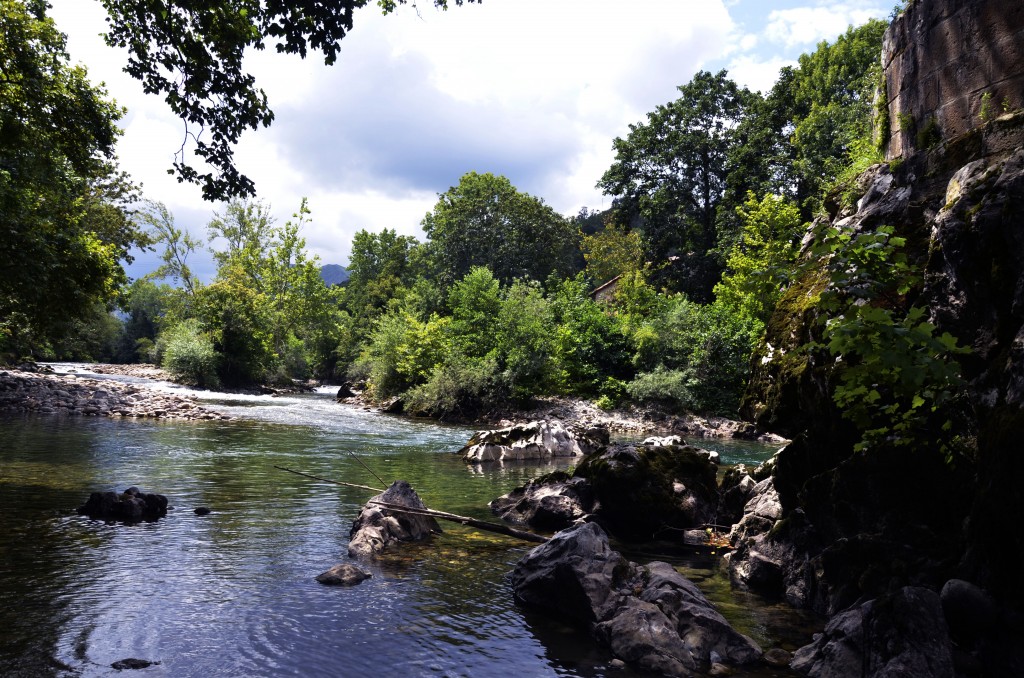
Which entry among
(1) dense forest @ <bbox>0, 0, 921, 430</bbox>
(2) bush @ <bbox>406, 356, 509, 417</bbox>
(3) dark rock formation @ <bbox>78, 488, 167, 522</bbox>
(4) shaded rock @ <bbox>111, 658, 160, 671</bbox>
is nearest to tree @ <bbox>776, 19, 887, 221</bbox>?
(1) dense forest @ <bbox>0, 0, 921, 430</bbox>

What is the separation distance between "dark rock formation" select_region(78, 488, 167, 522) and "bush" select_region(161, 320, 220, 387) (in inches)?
1416

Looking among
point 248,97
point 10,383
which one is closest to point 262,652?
point 248,97

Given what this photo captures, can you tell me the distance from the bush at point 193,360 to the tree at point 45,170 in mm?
18847

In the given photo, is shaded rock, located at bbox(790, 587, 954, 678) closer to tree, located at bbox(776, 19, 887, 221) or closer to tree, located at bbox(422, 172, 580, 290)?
tree, located at bbox(776, 19, 887, 221)

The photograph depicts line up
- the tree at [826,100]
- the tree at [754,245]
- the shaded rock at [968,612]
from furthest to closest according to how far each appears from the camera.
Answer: the tree at [826,100]
the tree at [754,245]
the shaded rock at [968,612]

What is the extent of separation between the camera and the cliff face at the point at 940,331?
5453 mm

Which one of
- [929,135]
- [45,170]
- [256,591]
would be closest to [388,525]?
[256,591]

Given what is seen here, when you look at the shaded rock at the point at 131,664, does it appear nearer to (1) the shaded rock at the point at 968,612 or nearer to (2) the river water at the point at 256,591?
(2) the river water at the point at 256,591

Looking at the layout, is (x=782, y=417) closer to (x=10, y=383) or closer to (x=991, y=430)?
(x=991, y=430)

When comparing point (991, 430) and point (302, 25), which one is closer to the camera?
point (991, 430)

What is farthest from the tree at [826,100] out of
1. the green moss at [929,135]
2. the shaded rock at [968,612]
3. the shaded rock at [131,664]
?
the shaded rock at [131,664]

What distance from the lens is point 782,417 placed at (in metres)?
8.92

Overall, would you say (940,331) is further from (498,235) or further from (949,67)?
(498,235)

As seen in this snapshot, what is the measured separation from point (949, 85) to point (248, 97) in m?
10.0
